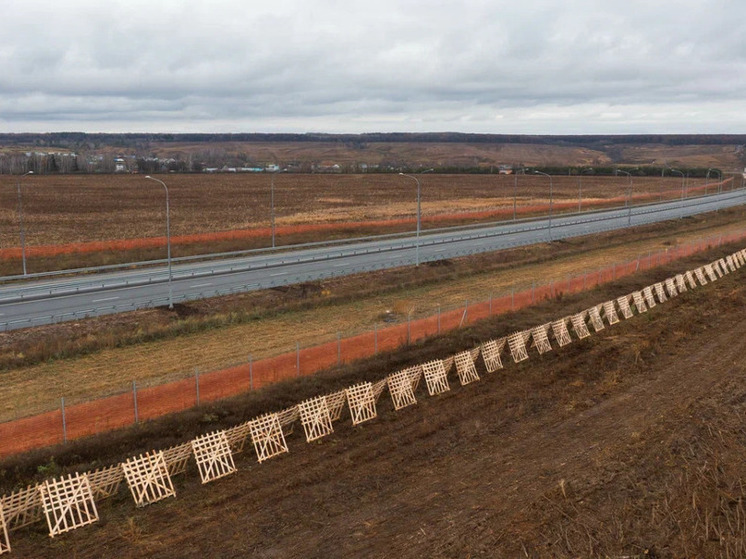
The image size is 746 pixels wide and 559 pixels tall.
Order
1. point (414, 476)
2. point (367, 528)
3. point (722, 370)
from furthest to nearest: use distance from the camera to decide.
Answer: point (722, 370) → point (414, 476) → point (367, 528)

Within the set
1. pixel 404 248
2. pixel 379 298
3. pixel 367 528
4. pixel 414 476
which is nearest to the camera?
pixel 367 528

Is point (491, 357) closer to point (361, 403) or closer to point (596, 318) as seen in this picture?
point (361, 403)

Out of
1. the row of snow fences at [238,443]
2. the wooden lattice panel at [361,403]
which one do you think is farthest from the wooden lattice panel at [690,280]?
the wooden lattice panel at [361,403]

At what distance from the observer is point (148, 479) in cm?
1919

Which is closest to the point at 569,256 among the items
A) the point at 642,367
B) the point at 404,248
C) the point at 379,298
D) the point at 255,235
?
the point at 404,248

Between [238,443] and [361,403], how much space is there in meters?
4.63

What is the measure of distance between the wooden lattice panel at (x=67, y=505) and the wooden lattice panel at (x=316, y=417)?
23.6 feet

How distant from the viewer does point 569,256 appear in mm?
66562

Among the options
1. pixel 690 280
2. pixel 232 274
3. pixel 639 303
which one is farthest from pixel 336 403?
pixel 690 280

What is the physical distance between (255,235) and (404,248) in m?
→ 16.1

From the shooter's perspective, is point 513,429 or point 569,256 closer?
point 513,429

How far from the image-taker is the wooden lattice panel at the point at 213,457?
2055cm

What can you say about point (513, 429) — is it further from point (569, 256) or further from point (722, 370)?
point (569, 256)

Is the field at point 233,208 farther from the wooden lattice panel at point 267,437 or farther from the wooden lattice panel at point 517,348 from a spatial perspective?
the wooden lattice panel at point 267,437
